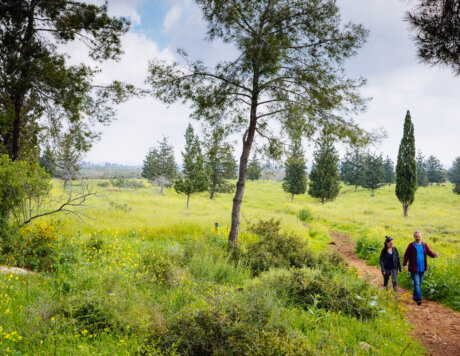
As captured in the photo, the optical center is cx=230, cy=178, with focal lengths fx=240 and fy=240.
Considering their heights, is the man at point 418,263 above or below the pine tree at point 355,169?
below

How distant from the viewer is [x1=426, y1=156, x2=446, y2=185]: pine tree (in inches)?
3270

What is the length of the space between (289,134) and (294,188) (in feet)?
113

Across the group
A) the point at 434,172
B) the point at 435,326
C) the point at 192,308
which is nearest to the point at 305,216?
the point at 435,326

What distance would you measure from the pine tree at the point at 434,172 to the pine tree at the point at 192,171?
87428 millimetres

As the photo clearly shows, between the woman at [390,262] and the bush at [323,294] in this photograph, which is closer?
the bush at [323,294]

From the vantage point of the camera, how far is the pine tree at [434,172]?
83062mm

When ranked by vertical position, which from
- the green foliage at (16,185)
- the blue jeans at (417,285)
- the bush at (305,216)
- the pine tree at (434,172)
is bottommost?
the bush at (305,216)

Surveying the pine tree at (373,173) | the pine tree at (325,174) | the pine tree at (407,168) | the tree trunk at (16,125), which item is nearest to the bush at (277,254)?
the tree trunk at (16,125)

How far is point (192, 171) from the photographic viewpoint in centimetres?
2939

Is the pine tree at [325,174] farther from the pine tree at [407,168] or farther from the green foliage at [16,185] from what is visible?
the green foliage at [16,185]

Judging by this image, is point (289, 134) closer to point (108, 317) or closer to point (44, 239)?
point (108, 317)

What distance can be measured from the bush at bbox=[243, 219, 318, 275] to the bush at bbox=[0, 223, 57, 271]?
5.92 metres

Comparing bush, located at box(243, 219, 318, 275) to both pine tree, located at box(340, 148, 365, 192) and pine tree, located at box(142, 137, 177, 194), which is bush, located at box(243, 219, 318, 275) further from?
pine tree, located at box(340, 148, 365, 192)

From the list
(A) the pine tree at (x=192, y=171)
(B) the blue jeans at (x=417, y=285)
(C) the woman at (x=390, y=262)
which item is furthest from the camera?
(A) the pine tree at (x=192, y=171)
